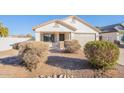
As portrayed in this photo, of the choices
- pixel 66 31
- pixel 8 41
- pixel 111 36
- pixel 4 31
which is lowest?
pixel 8 41

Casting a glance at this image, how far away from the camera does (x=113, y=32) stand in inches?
449

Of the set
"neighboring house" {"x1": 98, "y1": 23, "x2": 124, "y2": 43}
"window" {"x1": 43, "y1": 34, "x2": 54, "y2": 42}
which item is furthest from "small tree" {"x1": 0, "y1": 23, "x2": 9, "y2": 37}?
"neighboring house" {"x1": 98, "y1": 23, "x2": 124, "y2": 43}

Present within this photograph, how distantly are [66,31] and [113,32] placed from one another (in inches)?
86.3

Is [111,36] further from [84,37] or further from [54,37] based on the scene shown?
[54,37]

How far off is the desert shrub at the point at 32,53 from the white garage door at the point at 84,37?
5.59 feet

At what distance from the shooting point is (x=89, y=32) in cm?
1217

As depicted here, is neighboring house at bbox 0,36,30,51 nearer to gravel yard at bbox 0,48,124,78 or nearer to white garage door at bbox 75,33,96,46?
Result: gravel yard at bbox 0,48,124,78

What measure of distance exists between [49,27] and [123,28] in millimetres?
3298

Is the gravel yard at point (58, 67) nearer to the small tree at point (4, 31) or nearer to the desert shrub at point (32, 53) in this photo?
the desert shrub at point (32, 53)

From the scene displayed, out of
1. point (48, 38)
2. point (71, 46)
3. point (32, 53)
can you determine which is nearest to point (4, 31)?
point (32, 53)

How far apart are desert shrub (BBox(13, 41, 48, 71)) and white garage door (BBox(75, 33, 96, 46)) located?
170 centimetres

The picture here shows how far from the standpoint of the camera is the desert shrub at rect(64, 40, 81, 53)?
1194 centimetres
